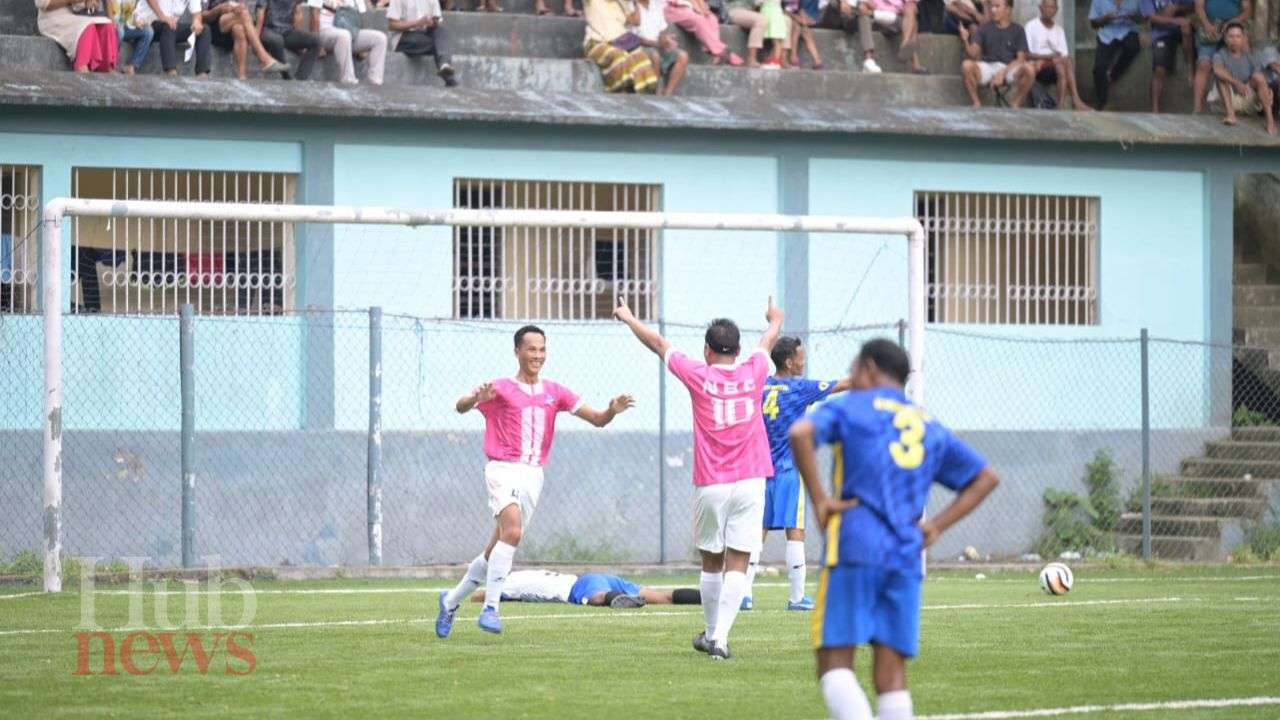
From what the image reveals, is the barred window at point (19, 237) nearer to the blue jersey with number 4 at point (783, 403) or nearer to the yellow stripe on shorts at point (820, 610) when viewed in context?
the blue jersey with number 4 at point (783, 403)

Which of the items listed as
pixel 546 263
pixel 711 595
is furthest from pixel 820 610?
pixel 546 263

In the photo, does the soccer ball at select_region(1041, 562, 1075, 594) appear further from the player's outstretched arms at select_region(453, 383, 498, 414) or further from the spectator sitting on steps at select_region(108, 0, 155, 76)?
the spectator sitting on steps at select_region(108, 0, 155, 76)

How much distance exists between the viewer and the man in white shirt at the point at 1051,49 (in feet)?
78.5

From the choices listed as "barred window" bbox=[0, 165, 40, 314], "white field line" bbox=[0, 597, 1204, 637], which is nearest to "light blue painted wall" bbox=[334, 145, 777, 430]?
"barred window" bbox=[0, 165, 40, 314]

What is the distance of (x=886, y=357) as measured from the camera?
→ 24.4ft

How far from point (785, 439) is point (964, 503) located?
6612 millimetres

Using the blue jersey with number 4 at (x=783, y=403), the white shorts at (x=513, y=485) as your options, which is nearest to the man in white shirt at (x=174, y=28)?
the blue jersey with number 4 at (x=783, y=403)

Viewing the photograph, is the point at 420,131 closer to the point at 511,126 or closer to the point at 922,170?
the point at 511,126

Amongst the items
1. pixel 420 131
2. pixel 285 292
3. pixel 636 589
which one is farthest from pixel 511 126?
pixel 636 589

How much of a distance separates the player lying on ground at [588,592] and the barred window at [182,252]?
4943 mm

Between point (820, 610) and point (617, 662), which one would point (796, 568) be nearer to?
point (617, 662)

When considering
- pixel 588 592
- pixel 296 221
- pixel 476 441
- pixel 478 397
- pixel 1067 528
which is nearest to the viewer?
pixel 478 397

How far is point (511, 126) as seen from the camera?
20.7 m

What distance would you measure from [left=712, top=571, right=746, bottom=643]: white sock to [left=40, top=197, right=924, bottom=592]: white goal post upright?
5847mm
